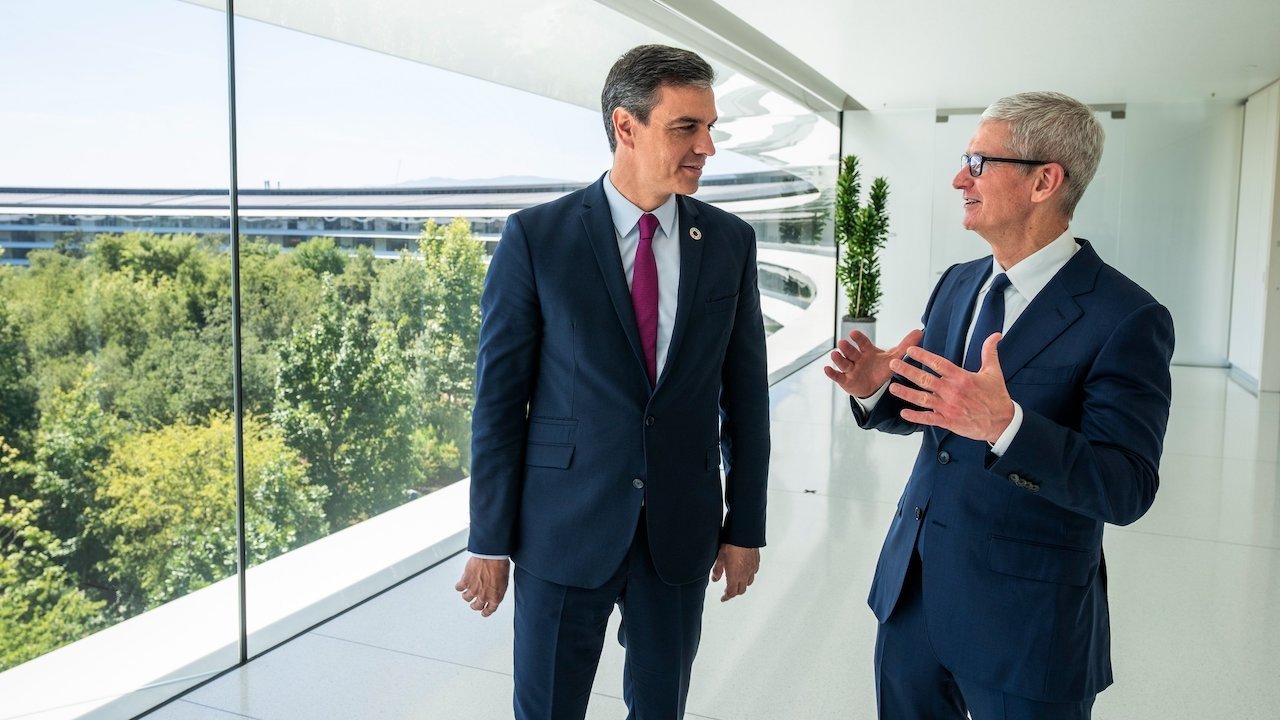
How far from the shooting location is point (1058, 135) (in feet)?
5.49

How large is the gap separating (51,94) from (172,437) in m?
1.12

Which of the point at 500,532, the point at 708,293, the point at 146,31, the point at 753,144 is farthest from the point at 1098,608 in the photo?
the point at 753,144

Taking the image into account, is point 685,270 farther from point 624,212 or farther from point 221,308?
point 221,308

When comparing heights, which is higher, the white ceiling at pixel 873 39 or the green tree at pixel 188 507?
the white ceiling at pixel 873 39

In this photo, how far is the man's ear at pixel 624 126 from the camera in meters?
1.89

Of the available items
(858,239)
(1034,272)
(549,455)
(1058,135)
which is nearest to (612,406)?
(549,455)

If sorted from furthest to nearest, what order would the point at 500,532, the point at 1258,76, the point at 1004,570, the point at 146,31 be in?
the point at 1258,76
the point at 146,31
the point at 500,532
the point at 1004,570

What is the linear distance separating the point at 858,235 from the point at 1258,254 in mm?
4537

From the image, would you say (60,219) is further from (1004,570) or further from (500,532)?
(1004,570)

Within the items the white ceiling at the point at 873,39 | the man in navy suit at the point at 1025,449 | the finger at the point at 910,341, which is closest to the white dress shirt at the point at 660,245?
the man in navy suit at the point at 1025,449

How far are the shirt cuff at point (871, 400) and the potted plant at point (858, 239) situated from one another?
10252mm

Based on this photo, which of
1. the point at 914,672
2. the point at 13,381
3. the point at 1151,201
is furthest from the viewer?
the point at 1151,201

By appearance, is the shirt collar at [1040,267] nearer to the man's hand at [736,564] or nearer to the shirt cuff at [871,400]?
the shirt cuff at [871,400]

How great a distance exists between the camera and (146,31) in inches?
118
